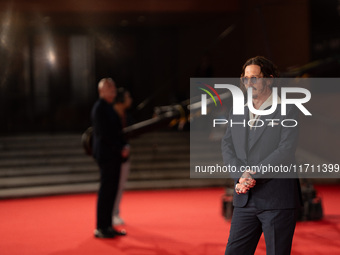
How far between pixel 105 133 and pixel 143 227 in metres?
1.48

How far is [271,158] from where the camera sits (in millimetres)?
2717

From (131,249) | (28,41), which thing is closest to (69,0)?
(28,41)

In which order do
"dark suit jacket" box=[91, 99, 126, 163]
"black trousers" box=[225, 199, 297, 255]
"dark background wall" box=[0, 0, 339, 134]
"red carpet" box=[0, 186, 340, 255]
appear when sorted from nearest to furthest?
"black trousers" box=[225, 199, 297, 255], "red carpet" box=[0, 186, 340, 255], "dark suit jacket" box=[91, 99, 126, 163], "dark background wall" box=[0, 0, 339, 134]

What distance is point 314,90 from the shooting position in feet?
35.7

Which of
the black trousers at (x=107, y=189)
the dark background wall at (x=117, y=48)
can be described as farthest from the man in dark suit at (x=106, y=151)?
the dark background wall at (x=117, y=48)

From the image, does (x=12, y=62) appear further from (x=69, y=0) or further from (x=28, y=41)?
(x=69, y=0)

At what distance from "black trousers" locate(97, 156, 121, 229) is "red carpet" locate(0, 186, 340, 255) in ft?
0.79

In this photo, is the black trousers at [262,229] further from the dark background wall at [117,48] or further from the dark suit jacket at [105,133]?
the dark background wall at [117,48]

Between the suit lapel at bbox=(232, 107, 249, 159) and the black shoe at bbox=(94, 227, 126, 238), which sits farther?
the black shoe at bbox=(94, 227, 126, 238)

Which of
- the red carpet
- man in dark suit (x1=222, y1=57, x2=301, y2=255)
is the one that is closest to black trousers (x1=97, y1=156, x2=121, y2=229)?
the red carpet

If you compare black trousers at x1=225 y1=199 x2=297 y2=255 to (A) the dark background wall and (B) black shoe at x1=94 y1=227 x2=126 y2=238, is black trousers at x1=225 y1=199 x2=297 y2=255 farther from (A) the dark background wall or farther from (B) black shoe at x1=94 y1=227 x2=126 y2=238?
(A) the dark background wall

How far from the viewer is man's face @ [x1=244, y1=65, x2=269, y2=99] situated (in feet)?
8.95

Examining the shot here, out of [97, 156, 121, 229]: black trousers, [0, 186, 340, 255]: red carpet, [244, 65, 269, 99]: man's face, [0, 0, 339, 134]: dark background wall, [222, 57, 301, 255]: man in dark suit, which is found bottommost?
[0, 186, 340, 255]: red carpet

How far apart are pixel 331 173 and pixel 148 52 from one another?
646 cm
